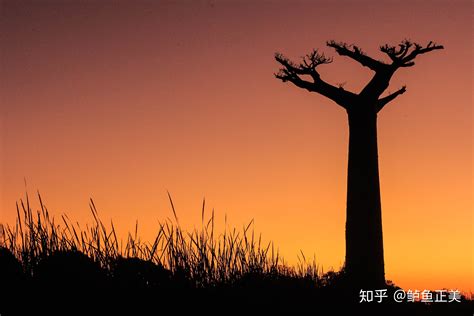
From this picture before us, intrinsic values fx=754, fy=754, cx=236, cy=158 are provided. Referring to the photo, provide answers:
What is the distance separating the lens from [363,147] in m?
12.8

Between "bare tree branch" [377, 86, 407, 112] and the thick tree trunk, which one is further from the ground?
"bare tree branch" [377, 86, 407, 112]

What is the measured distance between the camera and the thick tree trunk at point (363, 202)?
12398mm

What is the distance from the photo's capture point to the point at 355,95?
13.0 meters

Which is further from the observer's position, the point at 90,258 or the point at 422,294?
the point at 422,294

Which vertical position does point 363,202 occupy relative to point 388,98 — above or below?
below

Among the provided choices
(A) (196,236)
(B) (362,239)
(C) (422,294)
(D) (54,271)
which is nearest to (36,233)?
(D) (54,271)

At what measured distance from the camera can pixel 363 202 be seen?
12.6 metres

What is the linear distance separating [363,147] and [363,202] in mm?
935

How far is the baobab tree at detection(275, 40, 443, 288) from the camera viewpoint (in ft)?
40.8

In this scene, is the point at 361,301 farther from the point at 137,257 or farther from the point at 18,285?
the point at 18,285

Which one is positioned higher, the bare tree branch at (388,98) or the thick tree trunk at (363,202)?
the bare tree branch at (388,98)

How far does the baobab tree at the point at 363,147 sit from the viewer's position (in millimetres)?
12430

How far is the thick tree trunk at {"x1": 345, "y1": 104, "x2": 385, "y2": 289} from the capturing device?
12.4 metres

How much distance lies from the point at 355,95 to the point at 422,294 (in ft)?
17.5
